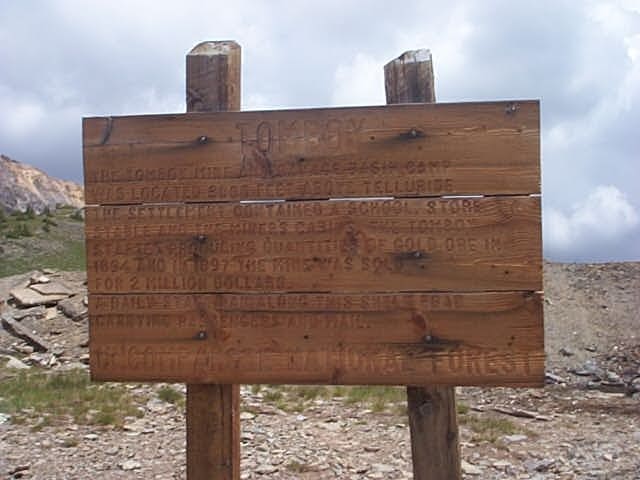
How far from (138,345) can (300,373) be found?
82 cm

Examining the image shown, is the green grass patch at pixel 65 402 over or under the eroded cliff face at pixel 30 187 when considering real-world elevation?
under

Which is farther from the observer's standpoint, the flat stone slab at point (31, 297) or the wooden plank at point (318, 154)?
the flat stone slab at point (31, 297)

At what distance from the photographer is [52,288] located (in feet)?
63.3

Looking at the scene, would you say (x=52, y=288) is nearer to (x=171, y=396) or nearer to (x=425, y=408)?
(x=171, y=396)

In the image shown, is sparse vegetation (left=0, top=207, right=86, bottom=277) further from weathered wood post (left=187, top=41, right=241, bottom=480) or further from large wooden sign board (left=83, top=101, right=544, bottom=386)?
large wooden sign board (left=83, top=101, right=544, bottom=386)

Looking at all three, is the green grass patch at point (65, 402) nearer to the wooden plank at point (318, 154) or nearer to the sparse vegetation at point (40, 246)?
the wooden plank at point (318, 154)

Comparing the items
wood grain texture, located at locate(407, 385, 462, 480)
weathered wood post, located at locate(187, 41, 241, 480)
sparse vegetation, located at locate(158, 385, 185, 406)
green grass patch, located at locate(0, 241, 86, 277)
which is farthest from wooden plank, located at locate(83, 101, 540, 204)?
green grass patch, located at locate(0, 241, 86, 277)

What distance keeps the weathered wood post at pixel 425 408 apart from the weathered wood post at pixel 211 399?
2.74 ft

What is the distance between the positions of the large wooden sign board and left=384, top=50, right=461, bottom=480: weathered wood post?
0.26m

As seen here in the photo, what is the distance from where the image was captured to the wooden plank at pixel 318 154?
3.35m

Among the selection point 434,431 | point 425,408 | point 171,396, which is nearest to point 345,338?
point 425,408

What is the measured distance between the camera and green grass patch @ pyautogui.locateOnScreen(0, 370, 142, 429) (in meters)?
8.84

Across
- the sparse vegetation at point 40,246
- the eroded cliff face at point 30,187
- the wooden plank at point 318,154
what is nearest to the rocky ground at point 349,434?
the wooden plank at point 318,154

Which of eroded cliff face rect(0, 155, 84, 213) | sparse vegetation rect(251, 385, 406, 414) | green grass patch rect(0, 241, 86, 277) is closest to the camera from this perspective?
sparse vegetation rect(251, 385, 406, 414)
